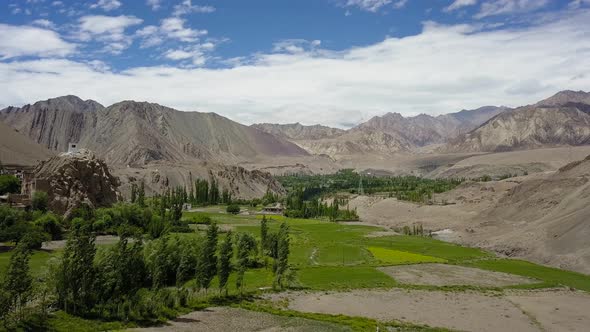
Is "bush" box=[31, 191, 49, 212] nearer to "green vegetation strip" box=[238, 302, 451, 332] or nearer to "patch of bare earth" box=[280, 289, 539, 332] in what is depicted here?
"patch of bare earth" box=[280, 289, 539, 332]

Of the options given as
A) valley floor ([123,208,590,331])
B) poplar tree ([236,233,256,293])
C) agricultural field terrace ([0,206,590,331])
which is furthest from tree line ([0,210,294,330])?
valley floor ([123,208,590,331])

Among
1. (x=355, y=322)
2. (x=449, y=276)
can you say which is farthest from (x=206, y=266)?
(x=449, y=276)

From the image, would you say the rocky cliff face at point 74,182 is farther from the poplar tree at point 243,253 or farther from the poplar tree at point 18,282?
the poplar tree at point 18,282

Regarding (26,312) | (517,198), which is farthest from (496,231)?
(26,312)

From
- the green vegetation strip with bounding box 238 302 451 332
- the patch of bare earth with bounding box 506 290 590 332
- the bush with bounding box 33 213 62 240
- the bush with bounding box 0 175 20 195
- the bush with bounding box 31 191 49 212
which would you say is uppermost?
the bush with bounding box 0 175 20 195

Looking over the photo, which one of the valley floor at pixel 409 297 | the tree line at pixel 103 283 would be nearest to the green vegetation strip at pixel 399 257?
the valley floor at pixel 409 297

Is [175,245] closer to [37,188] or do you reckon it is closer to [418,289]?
[418,289]
